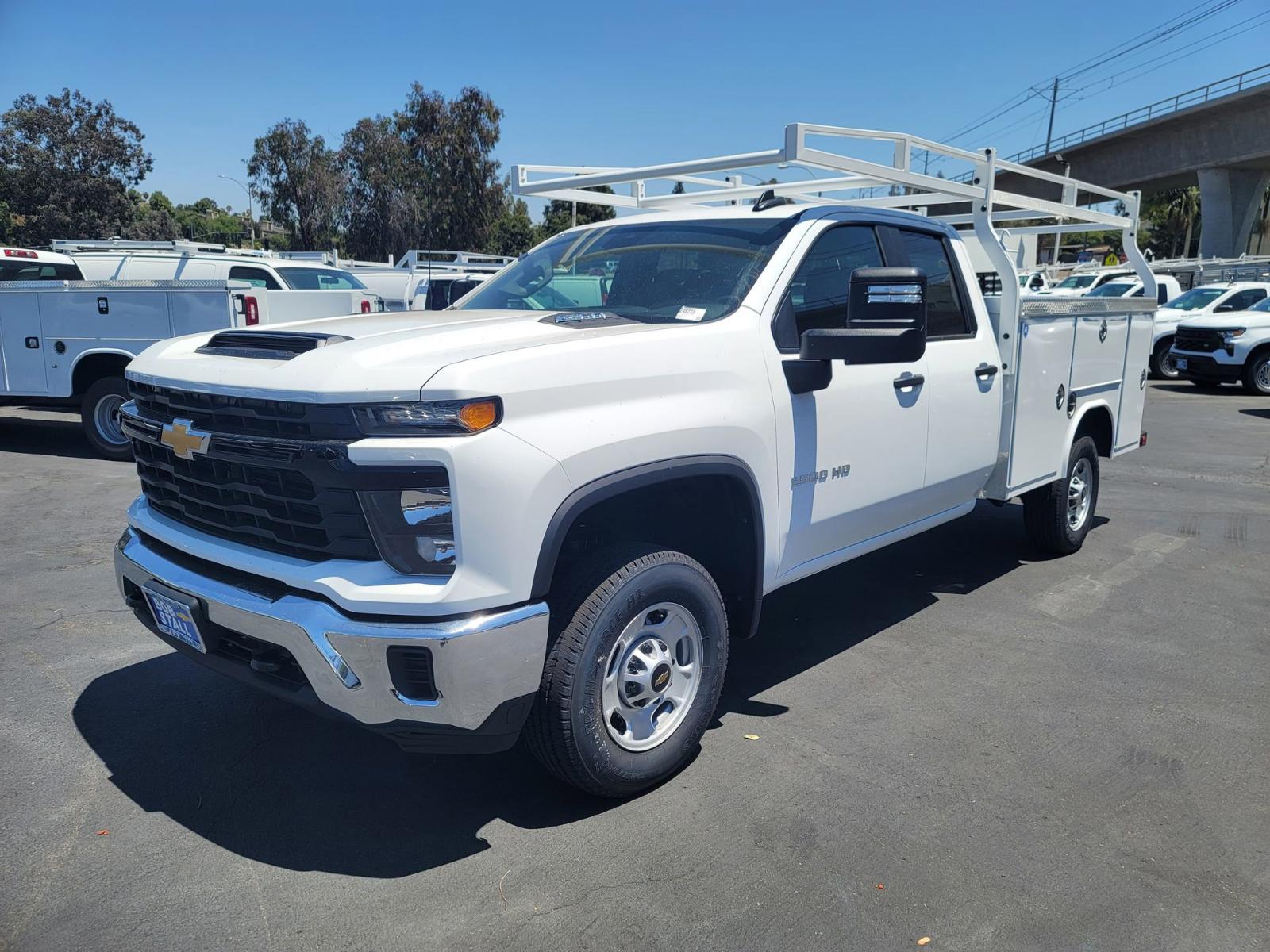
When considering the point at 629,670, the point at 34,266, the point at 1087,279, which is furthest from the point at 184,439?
the point at 1087,279

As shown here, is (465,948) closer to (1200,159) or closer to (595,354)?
(595,354)

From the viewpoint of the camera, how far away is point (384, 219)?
43969 millimetres

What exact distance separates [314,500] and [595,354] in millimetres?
966

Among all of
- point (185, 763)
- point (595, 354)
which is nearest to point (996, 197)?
point (595, 354)

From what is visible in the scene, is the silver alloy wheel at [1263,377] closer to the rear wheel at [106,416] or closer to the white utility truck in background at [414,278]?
the white utility truck in background at [414,278]

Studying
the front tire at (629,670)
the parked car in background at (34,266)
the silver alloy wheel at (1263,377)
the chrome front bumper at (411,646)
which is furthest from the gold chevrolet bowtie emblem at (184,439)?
the silver alloy wheel at (1263,377)

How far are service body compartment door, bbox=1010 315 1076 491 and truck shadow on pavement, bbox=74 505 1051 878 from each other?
1.51 m

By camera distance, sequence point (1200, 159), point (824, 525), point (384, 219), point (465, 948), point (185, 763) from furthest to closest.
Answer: point (384, 219) → point (1200, 159) → point (824, 525) → point (185, 763) → point (465, 948)

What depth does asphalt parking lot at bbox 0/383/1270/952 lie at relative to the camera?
2727 mm

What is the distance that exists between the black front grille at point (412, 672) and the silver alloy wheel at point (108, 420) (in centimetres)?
833

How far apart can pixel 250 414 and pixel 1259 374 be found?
18345mm

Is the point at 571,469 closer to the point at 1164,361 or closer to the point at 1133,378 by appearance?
the point at 1133,378

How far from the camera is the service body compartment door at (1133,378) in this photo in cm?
653

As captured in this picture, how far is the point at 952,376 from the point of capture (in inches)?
182
